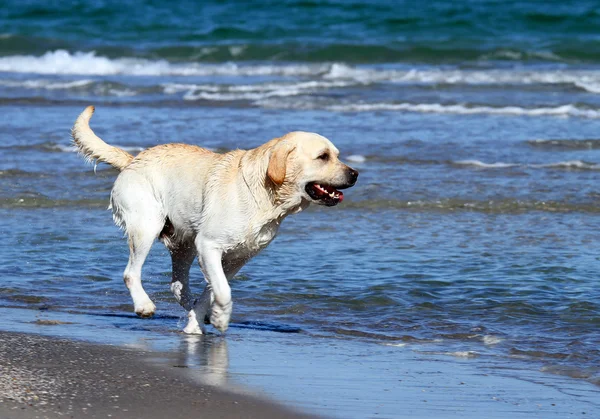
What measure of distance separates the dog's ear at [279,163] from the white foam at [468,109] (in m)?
10.5

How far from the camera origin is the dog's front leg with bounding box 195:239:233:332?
572 cm

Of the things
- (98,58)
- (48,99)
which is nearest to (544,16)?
(98,58)

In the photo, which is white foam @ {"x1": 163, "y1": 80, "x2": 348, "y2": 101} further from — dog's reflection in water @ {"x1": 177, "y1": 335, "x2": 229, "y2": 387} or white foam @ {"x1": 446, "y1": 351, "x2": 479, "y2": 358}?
white foam @ {"x1": 446, "y1": 351, "x2": 479, "y2": 358}

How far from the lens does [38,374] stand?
460 cm

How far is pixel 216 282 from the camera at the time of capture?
5766mm

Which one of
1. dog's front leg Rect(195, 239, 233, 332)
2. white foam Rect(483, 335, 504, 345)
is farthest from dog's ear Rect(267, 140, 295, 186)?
white foam Rect(483, 335, 504, 345)

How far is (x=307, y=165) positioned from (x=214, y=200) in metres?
0.61

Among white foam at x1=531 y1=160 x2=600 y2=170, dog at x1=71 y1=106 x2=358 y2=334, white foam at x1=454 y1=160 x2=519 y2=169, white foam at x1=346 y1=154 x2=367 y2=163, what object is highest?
dog at x1=71 y1=106 x2=358 y2=334

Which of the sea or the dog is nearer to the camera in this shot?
the dog

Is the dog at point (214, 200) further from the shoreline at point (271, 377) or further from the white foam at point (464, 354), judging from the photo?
the white foam at point (464, 354)

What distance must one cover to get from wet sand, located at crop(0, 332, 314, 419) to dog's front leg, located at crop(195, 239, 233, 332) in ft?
2.11

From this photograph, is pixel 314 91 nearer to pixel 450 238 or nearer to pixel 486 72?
pixel 486 72

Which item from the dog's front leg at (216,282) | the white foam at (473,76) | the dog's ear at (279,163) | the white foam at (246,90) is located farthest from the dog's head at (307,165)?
the white foam at (473,76)

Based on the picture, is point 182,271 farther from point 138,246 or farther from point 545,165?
point 545,165
